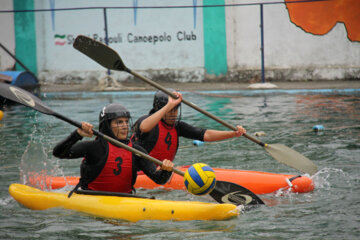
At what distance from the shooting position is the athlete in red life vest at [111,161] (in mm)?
4598

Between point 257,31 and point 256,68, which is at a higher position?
point 257,31

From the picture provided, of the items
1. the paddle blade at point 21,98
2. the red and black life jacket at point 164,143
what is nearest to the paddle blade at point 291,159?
the red and black life jacket at point 164,143

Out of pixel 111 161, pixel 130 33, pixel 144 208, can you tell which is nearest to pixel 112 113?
pixel 111 161

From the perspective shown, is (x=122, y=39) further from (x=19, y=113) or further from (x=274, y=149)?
(x=274, y=149)

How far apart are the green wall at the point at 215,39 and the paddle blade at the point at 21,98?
10669 mm

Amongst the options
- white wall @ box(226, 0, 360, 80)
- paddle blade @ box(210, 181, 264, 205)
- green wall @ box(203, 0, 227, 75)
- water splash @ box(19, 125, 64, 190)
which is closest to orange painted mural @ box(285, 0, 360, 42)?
white wall @ box(226, 0, 360, 80)

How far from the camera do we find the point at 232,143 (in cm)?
823

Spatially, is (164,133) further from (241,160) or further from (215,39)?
(215,39)

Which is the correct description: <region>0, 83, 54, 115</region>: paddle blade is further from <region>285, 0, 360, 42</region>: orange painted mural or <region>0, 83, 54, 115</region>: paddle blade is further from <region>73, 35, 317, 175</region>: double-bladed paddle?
<region>285, 0, 360, 42</region>: orange painted mural

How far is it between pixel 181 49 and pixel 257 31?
2260 millimetres

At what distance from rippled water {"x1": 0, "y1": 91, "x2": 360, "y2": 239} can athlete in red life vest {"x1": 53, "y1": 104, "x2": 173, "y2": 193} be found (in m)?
0.34

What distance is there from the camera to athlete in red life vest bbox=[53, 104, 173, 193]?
15.1 feet

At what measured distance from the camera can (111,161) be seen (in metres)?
4.66

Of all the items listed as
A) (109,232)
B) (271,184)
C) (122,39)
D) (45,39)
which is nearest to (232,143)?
(271,184)
